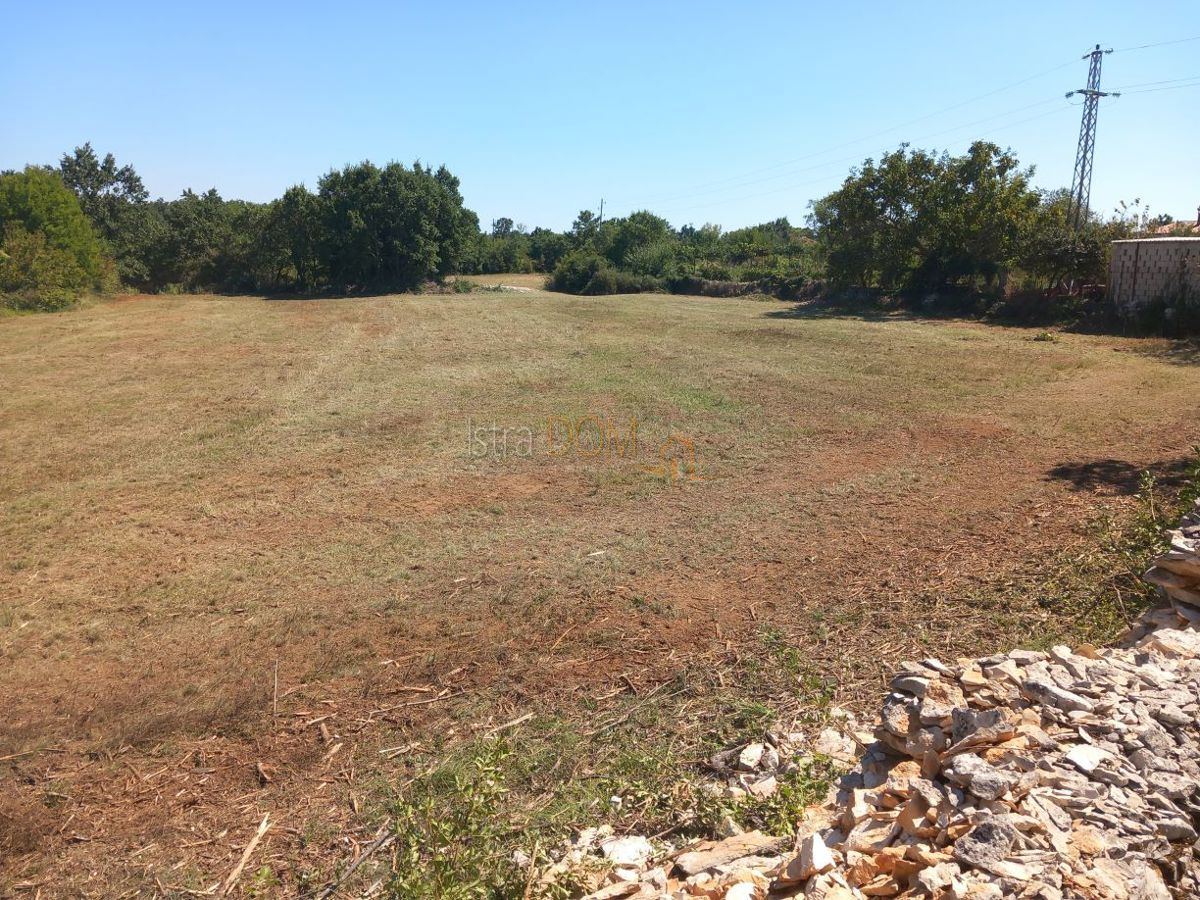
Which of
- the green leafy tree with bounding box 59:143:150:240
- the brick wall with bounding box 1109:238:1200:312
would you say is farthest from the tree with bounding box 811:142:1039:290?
the green leafy tree with bounding box 59:143:150:240

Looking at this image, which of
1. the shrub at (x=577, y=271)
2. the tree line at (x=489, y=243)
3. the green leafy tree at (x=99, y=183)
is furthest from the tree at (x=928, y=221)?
the green leafy tree at (x=99, y=183)

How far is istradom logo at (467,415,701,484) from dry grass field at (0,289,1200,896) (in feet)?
0.27

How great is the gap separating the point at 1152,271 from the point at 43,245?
118 feet

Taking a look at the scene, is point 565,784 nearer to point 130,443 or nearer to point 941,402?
point 130,443

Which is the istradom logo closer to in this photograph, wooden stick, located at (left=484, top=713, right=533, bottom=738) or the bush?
wooden stick, located at (left=484, top=713, right=533, bottom=738)

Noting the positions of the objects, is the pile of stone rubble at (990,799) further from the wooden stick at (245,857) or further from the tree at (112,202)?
the tree at (112,202)

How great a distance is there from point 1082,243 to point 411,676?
75.3 feet

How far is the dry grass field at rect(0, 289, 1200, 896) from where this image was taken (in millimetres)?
4145

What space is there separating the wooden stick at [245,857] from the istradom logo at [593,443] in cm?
609

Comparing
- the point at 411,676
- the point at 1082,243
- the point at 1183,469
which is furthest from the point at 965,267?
the point at 411,676

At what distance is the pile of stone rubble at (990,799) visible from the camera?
8.33 feet

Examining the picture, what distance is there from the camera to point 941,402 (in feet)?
41.6

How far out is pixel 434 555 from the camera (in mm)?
6992

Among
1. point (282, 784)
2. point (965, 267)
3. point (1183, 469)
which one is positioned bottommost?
point (282, 784)
